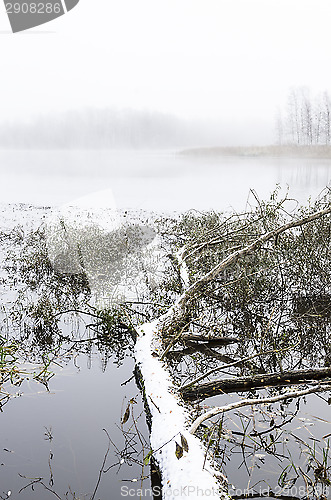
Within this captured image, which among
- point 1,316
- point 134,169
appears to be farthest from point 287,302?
point 134,169

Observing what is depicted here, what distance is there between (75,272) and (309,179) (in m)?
10.1

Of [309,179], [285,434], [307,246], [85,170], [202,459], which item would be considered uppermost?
[85,170]

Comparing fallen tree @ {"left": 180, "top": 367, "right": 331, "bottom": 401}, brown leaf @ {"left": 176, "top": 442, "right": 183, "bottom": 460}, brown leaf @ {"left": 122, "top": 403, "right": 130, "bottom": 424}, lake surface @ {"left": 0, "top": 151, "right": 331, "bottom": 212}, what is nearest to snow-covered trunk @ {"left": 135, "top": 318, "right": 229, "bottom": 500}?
brown leaf @ {"left": 176, "top": 442, "right": 183, "bottom": 460}

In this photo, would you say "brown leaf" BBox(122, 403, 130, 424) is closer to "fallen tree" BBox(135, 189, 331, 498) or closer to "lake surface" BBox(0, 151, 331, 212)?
"fallen tree" BBox(135, 189, 331, 498)

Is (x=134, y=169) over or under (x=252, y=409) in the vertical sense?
over

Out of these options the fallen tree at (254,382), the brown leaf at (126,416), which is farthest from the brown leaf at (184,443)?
the fallen tree at (254,382)

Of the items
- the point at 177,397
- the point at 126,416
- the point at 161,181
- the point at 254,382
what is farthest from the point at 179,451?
the point at 161,181

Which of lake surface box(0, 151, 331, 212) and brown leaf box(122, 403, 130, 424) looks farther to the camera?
lake surface box(0, 151, 331, 212)

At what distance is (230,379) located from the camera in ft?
14.1

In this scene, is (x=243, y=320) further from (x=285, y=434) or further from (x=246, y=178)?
(x=246, y=178)

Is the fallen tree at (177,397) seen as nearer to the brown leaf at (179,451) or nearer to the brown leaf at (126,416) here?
the brown leaf at (179,451)

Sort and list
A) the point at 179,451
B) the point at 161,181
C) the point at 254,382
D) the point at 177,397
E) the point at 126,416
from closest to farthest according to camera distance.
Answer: the point at 179,451 → the point at 177,397 → the point at 126,416 → the point at 254,382 → the point at 161,181

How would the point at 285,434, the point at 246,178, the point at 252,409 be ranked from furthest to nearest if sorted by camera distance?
the point at 246,178
the point at 252,409
the point at 285,434

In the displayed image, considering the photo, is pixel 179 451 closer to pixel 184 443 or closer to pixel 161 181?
pixel 184 443
